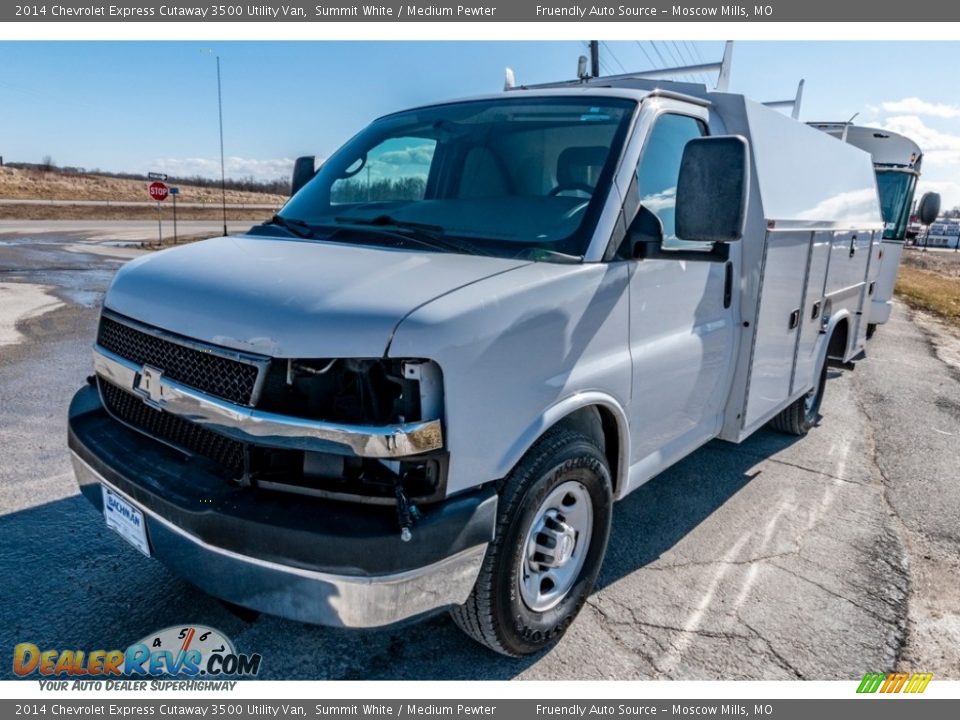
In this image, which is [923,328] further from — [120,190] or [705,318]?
[120,190]

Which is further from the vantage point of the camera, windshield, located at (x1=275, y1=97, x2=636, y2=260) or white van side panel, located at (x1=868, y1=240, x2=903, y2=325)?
white van side panel, located at (x1=868, y1=240, x2=903, y2=325)

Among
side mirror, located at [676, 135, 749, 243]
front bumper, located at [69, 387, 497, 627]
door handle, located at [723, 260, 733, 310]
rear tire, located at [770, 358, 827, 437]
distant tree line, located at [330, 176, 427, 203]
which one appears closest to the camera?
front bumper, located at [69, 387, 497, 627]

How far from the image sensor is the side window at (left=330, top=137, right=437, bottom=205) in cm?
335

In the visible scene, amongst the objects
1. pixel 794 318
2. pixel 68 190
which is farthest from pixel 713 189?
pixel 68 190

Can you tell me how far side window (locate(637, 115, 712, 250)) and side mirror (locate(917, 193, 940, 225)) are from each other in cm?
1032

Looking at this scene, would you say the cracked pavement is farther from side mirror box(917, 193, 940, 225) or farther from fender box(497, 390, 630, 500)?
side mirror box(917, 193, 940, 225)

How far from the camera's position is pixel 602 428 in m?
2.94

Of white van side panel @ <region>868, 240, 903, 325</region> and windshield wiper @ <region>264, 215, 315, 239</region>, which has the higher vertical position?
windshield wiper @ <region>264, 215, 315, 239</region>

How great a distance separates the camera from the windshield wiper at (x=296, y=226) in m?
3.10

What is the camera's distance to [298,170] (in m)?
4.38

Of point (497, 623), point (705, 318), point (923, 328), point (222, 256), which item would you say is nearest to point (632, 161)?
point (705, 318)

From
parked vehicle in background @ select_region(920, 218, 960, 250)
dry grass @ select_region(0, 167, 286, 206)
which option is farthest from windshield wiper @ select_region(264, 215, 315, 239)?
parked vehicle in background @ select_region(920, 218, 960, 250)

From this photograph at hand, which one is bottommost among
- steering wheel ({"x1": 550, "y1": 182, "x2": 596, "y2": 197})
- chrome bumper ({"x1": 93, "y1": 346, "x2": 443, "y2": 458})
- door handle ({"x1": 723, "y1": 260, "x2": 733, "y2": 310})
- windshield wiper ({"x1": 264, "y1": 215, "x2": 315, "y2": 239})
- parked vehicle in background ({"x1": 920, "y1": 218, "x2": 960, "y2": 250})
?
parked vehicle in background ({"x1": 920, "y1": 218, "x2": 960, "y2": 250})

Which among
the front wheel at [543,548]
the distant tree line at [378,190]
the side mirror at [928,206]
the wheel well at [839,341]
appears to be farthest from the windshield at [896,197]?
the front wheel at [543,548]
